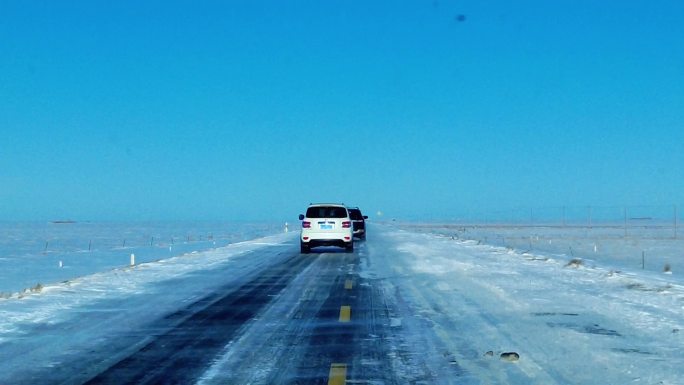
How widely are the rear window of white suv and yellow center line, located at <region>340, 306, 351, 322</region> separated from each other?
16.8 m

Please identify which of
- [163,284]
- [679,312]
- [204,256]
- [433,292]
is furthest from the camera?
[204,256]

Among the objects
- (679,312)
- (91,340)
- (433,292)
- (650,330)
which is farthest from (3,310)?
(679,312)

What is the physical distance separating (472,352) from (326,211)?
70.4 feet

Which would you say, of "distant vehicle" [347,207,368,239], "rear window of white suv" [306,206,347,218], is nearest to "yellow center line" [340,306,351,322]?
"rear window of white suv" [306,206,347,218]

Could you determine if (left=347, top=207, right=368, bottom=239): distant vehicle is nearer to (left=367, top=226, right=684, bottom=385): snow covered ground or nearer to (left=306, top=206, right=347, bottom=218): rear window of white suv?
(left=306, top=206, right=347, bottom=218): rear window of white suv

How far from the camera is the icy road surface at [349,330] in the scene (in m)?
7.36

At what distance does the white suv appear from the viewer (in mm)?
29172

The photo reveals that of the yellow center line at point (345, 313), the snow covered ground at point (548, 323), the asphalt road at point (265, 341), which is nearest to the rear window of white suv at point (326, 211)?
the snow covered ground at point (548, 323)

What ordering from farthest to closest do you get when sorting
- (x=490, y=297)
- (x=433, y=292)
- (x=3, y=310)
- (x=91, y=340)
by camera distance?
(x=433, y=292), (x=490, y=297), (x=3, y=310), (x=91, y=340)

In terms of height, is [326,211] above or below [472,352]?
above

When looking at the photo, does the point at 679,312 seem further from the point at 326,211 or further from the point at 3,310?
the point at 326,211

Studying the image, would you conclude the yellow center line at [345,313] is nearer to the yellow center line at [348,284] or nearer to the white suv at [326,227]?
the yellow center line at [348,284]

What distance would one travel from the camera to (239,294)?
15.1 m

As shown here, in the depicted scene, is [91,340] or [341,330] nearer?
[91,340]
